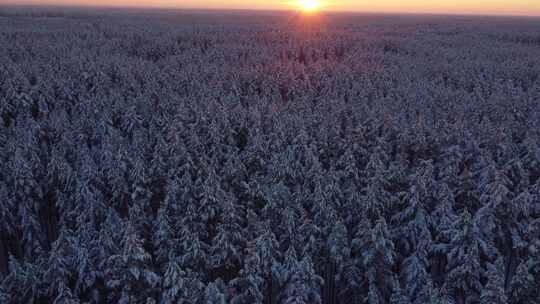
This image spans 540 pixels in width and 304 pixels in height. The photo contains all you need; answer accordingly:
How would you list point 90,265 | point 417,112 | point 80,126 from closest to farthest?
point 90,265, point 80,126, point 417,112

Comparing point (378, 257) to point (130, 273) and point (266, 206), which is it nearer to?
point (266, 206)

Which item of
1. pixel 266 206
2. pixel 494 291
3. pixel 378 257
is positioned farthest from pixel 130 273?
pixel 494 291

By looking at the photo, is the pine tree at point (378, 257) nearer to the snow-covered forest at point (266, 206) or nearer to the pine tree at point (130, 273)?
the snow-covered forest at point (266, 206)

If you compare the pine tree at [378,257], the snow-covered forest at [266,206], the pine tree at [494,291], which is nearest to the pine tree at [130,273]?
the snow-covered forest at [266,206]

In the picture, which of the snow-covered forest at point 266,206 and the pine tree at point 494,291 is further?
the snow-covered forest at point 266,206

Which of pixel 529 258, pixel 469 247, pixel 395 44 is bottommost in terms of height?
pixel 529 258

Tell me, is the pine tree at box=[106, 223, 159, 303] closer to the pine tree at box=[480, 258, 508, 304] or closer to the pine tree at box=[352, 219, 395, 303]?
the pine tree at box=[352, 219, 395, 303]

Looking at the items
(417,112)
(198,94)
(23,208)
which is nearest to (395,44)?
(417,112)

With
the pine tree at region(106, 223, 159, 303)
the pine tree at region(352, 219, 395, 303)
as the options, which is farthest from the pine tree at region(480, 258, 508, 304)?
the pine tree at region(106, 223, 159, 303)

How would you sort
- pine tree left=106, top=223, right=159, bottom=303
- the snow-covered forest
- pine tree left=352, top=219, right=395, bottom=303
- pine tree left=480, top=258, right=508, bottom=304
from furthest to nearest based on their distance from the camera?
pine tree left=352, top=219, right=395, bottom=303
the snow-covered forest
pine tree left=106, top=223, right=159, bottom=303
pine tree left=480, top=258, right=508, bottom=304

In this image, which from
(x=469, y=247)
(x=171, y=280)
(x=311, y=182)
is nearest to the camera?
(x=171, y=280)

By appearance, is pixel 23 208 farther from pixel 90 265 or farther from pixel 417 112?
pixel 417 112
